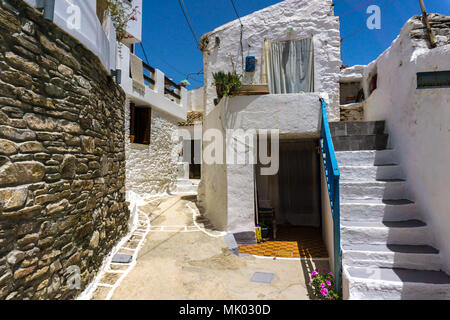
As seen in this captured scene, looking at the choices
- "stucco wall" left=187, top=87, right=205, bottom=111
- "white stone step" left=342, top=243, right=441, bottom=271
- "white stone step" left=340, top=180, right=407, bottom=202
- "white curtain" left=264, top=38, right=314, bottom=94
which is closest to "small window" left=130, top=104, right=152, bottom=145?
"white curtain" left=264, top=38, right=314, bottom=94

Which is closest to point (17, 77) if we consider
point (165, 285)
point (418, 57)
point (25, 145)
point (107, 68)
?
point (25, 145)

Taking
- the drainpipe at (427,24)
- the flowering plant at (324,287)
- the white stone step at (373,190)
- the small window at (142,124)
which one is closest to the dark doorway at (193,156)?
the small window at (142,124)

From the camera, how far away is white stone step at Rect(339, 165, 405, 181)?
13.9 feet

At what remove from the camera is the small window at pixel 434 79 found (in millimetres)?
2928

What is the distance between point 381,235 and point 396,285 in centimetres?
76

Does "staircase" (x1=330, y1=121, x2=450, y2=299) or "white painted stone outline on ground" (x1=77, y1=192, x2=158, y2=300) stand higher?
"staircase" (x1=330, y1=121, x2=450, y2=299)

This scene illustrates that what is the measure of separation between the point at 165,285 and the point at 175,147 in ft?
28.4

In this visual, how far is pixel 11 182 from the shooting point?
237cm

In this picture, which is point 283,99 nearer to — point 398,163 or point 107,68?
point 398,163

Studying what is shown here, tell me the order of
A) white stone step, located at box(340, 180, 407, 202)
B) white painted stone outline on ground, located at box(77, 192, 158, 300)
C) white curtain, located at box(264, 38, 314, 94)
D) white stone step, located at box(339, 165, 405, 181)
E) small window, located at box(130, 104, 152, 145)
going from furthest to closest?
1. small window, located at box(130, 104, 152, 145)
2. white curtain, located at box(264, 38, 314, 94)
3. white stone step, located at box(339, 165, 405, 181)
4. white stone step, located at box(340, 180, 407, 202)
5. white painted stone outline on ground, located at box(77, 192, 158, 300)

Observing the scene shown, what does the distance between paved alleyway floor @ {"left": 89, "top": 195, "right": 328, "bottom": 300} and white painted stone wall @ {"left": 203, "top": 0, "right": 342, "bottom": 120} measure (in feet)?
15.4

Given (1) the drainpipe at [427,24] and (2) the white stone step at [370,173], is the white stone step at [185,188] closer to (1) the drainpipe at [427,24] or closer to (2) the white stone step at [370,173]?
(2) the white stone step at [370,173]

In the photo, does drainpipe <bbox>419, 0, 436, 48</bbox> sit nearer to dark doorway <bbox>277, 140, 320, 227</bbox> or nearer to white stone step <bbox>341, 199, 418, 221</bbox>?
white stone step <bbox>341, 199, 418, 221</bbox>

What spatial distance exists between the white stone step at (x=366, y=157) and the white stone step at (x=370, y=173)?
0.26 m
